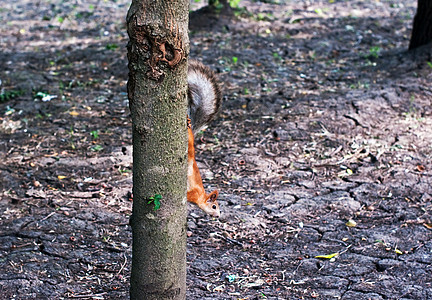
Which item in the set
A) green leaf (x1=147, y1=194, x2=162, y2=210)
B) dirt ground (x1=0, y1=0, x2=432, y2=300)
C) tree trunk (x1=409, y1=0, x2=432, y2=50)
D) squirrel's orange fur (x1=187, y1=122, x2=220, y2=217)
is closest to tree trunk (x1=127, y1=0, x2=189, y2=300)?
green leaf (x1=147, y1=194, x2=162, y2=210)

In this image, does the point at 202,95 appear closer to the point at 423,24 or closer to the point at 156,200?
the point at 156,200

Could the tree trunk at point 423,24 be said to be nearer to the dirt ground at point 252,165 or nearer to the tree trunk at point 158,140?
the dirt ground at point 252,165

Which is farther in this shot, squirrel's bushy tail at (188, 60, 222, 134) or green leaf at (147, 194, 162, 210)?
squirrel's bushy tail at (188, 60, 222, 134)

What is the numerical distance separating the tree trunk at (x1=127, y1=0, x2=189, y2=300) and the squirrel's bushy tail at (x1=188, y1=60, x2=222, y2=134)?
712mm

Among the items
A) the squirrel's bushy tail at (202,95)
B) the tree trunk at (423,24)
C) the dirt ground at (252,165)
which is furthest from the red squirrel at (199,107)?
the tree trunk at (423,24)

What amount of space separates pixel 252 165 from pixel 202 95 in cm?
Answer: 159

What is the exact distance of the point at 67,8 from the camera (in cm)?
902

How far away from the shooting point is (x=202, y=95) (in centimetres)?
292

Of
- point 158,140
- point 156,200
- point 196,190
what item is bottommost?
point 196,190

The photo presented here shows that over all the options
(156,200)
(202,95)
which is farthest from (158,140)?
(202,95)

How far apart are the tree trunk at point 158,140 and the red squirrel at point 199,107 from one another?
0.72m

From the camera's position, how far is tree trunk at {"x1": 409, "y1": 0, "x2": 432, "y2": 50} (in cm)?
604

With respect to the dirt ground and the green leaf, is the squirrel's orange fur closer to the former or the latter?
the dirt ground

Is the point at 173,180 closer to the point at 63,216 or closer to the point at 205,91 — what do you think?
the point at 205,91
